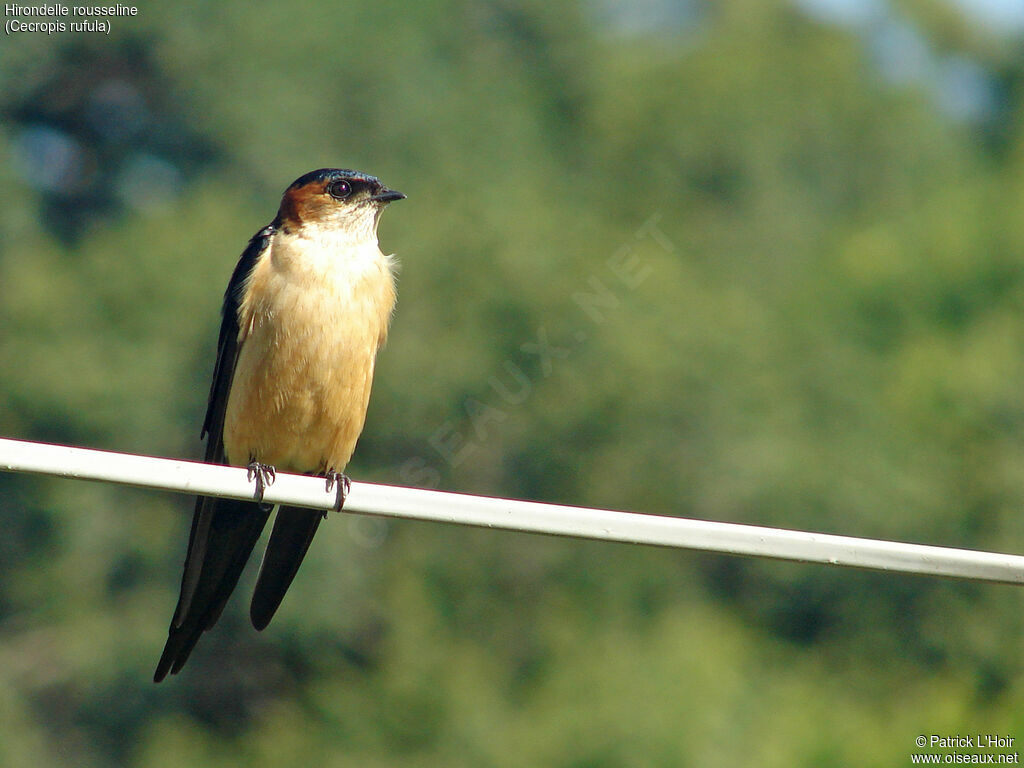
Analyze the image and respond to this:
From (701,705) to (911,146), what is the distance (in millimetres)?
26308

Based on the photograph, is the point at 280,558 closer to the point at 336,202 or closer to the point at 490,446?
the point at 336,202

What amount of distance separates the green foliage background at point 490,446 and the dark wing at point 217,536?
16.8 meters

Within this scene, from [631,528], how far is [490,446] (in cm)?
2529

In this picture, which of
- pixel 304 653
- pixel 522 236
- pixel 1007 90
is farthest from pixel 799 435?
pixel 1007 90

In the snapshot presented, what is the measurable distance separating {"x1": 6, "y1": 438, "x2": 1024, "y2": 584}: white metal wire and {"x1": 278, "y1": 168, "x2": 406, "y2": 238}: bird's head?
2.77m

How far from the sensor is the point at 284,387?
5.89 m

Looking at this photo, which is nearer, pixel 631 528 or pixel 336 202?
pixel 631 528

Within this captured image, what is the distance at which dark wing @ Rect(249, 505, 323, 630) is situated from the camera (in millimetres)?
5777

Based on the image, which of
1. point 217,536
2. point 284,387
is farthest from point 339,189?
point 217,536

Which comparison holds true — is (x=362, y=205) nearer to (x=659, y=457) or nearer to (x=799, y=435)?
(x=659, y=457)

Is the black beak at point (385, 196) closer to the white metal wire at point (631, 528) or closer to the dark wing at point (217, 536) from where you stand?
the dark wing at point (217, 536)

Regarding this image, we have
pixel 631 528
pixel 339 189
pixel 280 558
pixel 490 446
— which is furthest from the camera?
pixel 490 446

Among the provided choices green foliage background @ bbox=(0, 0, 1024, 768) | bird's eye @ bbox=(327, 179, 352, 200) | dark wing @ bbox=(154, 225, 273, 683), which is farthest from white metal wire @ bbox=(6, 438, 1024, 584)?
green foliage background @ bbox=(0, 0, 1024, 768)

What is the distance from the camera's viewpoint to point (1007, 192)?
1596 inches
